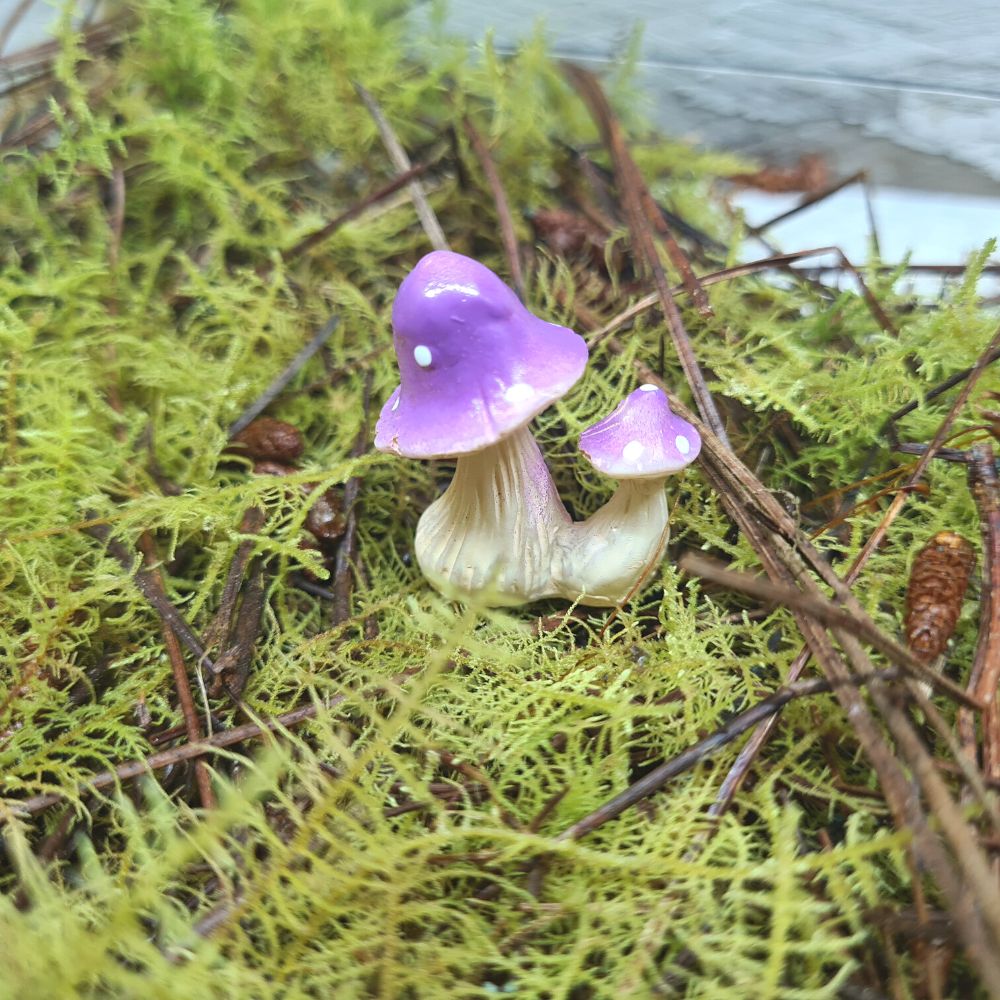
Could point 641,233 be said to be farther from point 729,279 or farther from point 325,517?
point 325,517

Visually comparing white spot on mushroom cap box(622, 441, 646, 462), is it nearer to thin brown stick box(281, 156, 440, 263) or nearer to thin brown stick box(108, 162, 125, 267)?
thin brown stick box(281, 156, 440, 263)

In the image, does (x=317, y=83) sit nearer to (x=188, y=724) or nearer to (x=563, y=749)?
(x=188, y=724)

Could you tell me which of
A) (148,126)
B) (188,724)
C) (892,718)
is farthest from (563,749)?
(148,126)

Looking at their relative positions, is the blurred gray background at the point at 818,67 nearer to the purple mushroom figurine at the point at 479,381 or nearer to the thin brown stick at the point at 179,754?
the purple mushroom figurine at the point at 479,381

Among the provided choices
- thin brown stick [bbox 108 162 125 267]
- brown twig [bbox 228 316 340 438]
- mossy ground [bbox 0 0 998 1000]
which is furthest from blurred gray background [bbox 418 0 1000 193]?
brown twig [bbox 228 316 340 438]

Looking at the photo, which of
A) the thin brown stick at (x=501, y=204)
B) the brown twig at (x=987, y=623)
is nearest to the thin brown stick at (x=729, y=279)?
the thin brown stick at (x=501, y=204)
